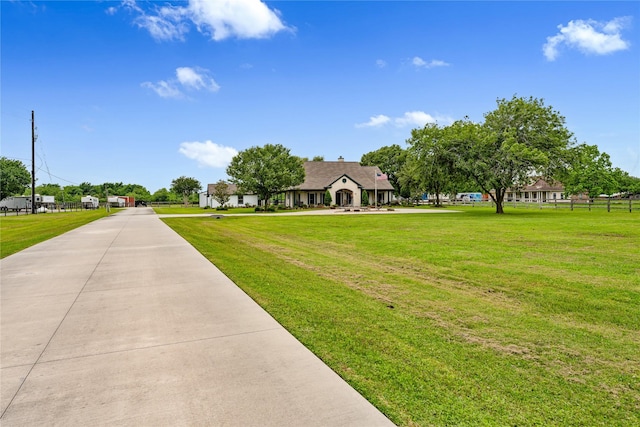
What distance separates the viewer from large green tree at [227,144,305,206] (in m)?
44.5

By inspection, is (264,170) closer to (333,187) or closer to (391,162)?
(333,187)

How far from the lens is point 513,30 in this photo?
22.0 metres

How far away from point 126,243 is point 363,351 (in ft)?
38.3

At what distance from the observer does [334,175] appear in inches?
2109

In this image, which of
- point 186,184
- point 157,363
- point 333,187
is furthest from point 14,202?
point 157,363

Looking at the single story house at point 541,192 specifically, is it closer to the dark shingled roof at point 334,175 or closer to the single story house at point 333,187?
the dark shingled roof at point 334,175

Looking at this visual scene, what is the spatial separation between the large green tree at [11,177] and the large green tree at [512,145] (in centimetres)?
7325

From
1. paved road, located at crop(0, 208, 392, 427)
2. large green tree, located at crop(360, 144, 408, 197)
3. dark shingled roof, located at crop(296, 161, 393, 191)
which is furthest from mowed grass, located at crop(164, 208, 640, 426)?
large green tree, located at crop(360, 144, 408, 197)

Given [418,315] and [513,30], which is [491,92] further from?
[418,315]

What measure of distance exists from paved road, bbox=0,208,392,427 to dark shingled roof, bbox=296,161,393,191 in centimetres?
4513

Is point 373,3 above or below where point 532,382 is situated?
above

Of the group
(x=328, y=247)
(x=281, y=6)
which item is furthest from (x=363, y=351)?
(x=281, y=6)

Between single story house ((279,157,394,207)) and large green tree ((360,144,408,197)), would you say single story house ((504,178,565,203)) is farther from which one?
single story house ((279,157,394,207))

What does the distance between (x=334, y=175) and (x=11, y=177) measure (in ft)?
188
